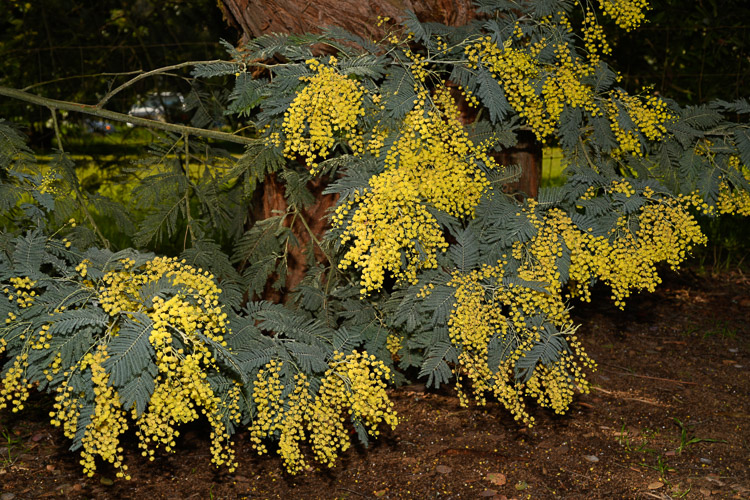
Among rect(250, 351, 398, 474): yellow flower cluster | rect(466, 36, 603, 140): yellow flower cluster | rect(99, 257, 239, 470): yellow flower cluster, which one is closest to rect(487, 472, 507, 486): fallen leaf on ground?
rect(250, 351, 398, 474): yellow flower cluster

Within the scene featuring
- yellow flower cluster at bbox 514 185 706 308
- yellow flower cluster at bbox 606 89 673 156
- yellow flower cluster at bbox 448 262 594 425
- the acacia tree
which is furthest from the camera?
yellow flower cluster at bbox 606 89 673 156

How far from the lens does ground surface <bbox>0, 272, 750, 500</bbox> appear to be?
330 centimetres

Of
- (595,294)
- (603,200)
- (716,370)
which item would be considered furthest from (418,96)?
(595,294)

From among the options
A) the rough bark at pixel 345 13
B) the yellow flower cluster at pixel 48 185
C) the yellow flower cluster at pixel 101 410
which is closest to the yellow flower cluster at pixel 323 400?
the yellow flower cluster at pixel 101 410

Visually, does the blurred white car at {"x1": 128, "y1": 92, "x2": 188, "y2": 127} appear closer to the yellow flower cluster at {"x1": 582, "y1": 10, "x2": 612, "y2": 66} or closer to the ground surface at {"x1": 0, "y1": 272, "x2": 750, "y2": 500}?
the ground surface at {"x1": 0, "y1": 272, "x2": 750, "y2": 500}

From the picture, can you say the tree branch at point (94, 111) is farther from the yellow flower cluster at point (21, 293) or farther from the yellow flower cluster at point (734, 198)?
the yellow flower cluster at point (734, 198)

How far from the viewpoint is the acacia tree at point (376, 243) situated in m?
2.49

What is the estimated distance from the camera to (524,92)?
2984mm

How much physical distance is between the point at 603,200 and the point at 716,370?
1.96 metres

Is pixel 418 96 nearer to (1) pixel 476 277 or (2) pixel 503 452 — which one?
(1) pixel 476 277

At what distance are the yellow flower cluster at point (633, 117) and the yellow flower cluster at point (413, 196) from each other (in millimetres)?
653

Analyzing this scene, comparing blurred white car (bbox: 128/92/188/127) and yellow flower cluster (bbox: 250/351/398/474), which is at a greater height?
blurred white car (bbox: 128/92/188/127)

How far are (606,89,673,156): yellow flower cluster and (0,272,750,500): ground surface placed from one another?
57.1 inches

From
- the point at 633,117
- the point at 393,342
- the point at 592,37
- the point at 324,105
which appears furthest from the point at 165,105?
the point at 633,117
